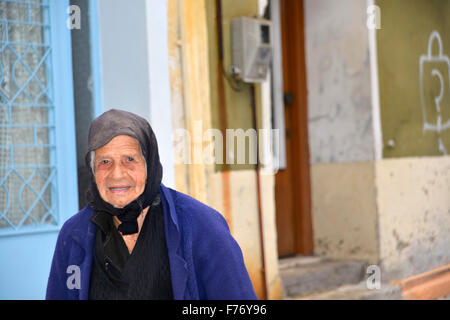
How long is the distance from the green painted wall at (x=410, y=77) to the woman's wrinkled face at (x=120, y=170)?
164 inches

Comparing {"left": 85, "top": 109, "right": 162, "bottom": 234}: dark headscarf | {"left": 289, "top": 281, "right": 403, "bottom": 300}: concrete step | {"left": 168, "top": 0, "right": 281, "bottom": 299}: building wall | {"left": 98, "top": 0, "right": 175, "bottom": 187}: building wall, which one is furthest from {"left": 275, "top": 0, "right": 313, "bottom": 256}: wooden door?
{"left": 85, "top": 109, "right": 162, "bottom": 234}: dark headscarf

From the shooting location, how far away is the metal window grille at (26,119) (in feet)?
12.2

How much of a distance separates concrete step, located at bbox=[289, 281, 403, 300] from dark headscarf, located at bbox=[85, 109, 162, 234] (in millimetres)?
3191

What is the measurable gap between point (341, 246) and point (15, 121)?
360 centimetres

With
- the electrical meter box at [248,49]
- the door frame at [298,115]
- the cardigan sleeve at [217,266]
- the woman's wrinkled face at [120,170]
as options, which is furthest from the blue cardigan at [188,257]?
the door frame at [298,115]

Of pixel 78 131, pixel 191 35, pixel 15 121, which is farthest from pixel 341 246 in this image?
pixel 15 121

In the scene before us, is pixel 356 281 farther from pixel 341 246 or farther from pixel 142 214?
pixel 142 214

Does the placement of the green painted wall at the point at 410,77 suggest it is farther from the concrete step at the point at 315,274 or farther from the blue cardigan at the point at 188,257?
the blue cardigan at the point at 188,257

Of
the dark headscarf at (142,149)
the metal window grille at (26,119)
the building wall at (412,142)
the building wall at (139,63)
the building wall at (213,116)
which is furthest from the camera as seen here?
the building wall at (412,142)

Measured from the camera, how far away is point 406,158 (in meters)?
6.34

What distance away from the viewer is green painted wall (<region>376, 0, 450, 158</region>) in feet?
20.2

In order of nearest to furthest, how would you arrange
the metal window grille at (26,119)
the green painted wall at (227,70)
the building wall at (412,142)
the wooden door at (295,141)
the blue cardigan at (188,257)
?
the blue cardigan at (188,257), the metal window grille at (26,119), the green painted wall at (227,70), the building wall at (412,142), the wooden door at (295,141)

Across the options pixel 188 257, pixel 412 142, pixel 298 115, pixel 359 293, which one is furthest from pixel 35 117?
pixel 412 142

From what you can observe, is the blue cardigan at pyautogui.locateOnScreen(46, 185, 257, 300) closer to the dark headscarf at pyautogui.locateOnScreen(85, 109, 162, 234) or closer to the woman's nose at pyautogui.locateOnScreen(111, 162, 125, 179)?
the dark headscarf at pyautogui.locateOnScreen(85, 109, 162, 234)
